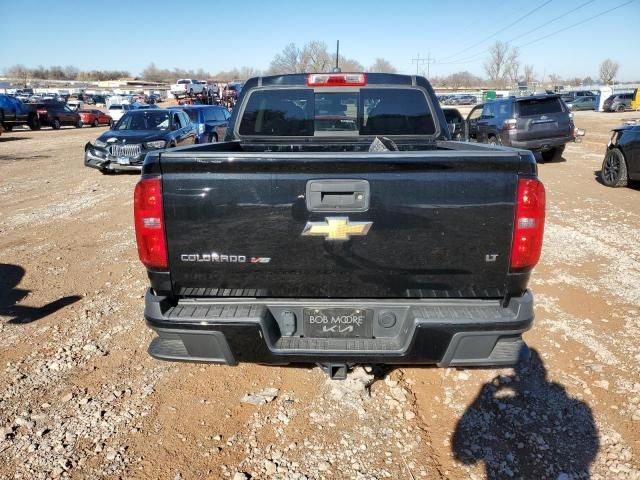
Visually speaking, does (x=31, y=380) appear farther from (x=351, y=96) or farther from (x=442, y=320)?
(x=351, y=96)

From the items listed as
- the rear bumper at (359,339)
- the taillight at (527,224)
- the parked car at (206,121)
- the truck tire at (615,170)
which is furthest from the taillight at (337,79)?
the parked car at (206,121)

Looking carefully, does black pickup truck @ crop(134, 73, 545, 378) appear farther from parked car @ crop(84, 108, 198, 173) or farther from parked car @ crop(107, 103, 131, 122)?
parked car @ crop(107, 103, 131, 122)

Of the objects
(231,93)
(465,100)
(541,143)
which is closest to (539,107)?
(541,143)

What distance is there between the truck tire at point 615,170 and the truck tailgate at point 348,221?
896 centimetres

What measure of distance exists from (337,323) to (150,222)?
1.09 m

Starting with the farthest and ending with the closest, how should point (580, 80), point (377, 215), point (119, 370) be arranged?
point (580, 80), point (119, 370), point (377, 215)

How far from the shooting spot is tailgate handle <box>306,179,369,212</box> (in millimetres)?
2230

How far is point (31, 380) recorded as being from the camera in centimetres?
324

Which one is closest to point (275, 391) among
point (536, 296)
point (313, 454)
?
point (313, 454)

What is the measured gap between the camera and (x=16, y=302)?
454cm

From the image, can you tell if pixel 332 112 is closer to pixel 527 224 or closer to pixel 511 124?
pixel 527 224

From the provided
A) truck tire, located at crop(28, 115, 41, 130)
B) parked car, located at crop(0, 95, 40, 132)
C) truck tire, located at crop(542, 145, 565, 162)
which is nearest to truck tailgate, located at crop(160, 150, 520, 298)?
truck tire, located at crop(542, 145, 565, 162)

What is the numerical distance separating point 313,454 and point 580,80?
157 metres

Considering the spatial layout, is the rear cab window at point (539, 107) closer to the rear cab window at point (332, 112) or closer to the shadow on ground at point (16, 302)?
the rear cab window at point (332, 112)
